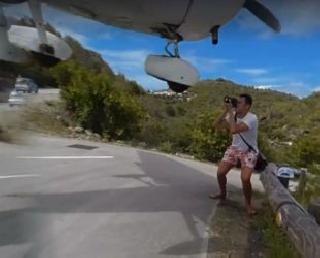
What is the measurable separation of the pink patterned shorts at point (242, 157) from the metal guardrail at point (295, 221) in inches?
12.6

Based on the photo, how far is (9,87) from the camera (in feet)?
8.85

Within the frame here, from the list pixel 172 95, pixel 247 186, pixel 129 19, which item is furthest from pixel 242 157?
pixel 129 19

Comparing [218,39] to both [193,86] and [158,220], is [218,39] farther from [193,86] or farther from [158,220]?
[158,220]

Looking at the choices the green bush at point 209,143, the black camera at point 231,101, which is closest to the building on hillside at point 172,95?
the black camera at point 231,101

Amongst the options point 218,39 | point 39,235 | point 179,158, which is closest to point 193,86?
point 218,39

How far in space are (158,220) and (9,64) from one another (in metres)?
3.65

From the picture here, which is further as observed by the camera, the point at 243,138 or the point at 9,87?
the point at 243,138

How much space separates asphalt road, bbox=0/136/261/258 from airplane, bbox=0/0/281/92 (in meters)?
0.42

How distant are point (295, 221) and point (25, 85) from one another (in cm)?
287

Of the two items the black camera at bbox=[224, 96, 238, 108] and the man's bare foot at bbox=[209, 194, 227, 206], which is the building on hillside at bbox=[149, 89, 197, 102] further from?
the man's bare foot at bbox=[209, 194, 227, 206]

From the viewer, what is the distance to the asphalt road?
4715mm

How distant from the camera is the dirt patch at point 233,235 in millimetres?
5402

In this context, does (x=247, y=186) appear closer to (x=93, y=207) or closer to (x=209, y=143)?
(x=93, y=207)

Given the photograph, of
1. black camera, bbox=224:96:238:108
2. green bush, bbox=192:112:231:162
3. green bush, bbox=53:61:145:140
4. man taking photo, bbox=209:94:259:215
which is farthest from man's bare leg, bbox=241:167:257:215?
green bush, bbox=192:112:231:162
